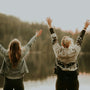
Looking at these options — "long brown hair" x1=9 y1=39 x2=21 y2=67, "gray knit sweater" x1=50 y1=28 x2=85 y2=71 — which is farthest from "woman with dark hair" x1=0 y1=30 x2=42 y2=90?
"gray knit sweater" x1=50 y1=28 x2=85 y2=71

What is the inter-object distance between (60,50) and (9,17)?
8654 cm

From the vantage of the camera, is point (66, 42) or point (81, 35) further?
point (81, 35)

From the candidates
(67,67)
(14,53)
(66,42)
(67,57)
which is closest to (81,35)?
(66,42)

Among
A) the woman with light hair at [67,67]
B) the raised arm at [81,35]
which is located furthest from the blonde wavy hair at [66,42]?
the raised arm at [81,35]

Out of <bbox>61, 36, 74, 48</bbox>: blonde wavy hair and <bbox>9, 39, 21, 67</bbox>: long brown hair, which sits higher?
<bbox>61, 36, 74, 48</bbox>: blonde wavy hair

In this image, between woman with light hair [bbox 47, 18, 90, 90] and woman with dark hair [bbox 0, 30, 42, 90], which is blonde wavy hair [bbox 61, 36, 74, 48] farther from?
woman with dark hair [bbox 0, 30, 42, 90]

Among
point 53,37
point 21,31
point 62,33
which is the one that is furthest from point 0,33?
point 53,37

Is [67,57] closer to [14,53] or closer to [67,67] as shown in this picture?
[67,67]

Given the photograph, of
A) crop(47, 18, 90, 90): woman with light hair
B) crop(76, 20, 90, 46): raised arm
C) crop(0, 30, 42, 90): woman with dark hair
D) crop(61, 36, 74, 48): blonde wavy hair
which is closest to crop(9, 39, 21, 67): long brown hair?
crop(0, 30, 42, 90): woman with dark hair

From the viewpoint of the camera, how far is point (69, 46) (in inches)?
151

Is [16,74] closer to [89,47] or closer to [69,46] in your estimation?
[69,46]

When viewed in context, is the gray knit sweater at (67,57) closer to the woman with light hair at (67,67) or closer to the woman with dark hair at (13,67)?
the woman with light hair at (67,67)

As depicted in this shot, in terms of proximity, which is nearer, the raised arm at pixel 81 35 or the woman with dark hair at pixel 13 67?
the woman with dark hair at pixel 13 67

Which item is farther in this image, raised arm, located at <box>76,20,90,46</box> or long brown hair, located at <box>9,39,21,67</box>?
raised arm, located at <box>76,20,90,46</box>
